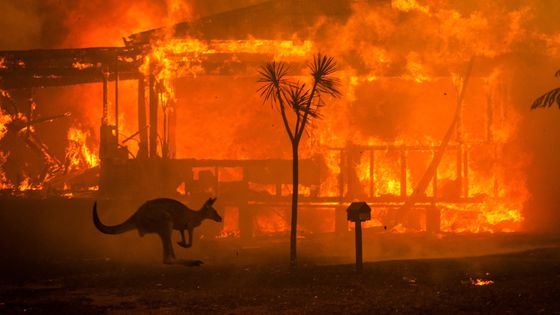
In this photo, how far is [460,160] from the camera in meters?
18.1

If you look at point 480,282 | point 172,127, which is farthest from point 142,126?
point 480,282

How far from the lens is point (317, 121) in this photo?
67.5 feet

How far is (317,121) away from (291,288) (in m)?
11.0

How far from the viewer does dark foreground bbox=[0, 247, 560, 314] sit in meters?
8.68

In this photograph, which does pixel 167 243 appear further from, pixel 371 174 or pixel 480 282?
pixel 371 174

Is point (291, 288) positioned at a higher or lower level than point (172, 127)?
lower

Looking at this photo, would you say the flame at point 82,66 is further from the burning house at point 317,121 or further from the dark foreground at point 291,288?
the dark foreground at point 291,288

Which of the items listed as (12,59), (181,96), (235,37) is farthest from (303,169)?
(12,59)

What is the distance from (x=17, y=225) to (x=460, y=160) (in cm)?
1170

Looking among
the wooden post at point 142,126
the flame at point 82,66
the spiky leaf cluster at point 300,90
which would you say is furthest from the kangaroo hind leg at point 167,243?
the flame at point 82,66

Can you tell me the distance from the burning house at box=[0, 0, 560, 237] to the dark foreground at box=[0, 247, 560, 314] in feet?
17.2

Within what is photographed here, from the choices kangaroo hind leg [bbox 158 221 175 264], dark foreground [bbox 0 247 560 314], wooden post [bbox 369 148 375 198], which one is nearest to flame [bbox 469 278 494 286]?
dark foreground [bbox 0 247 560 314]

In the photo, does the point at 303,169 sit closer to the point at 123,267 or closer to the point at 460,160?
the point at 460,160

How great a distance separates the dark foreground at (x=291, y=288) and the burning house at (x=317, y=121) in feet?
17.2
